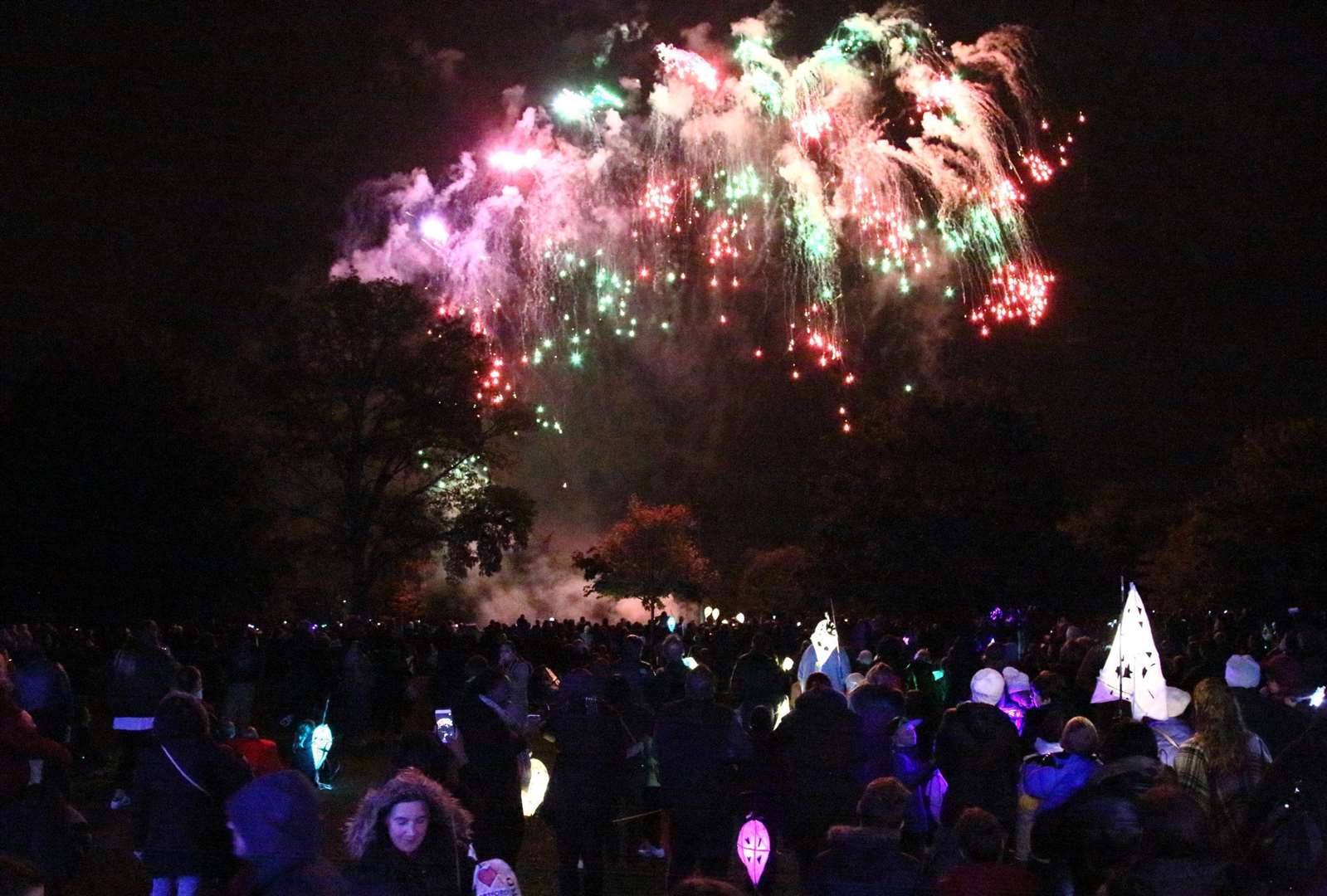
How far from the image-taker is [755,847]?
896 centimetres

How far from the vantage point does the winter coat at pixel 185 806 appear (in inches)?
274

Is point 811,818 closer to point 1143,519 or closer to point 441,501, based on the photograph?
point 441,501

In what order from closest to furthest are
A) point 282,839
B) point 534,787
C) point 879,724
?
point 282,839
point 879,724
point 534,787

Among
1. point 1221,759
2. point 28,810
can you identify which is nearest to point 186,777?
point 28,810

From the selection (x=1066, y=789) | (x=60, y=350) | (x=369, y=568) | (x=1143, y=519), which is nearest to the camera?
(x=1066, y=789)

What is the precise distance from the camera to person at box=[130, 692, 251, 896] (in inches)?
274

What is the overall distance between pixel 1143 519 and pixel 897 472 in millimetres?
41557

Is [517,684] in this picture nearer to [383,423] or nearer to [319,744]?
[319,744]

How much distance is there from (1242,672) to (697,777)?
10.4 ft

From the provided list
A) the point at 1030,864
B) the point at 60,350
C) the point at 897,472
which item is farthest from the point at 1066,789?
the point at 897,472

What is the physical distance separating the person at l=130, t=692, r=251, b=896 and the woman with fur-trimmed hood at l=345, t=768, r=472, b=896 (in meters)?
2.09

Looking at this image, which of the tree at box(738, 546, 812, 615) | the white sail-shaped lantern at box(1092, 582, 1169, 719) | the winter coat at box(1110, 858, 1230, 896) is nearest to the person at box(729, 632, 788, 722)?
the white sail-shaped lantern at box(1092, 582, 1169, 719)

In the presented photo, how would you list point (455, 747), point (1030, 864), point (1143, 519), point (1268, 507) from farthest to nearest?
point (1143, 519) < point (1268, 507) < point (455, 747) < point (1030, 864)

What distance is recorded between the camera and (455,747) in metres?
8.75
